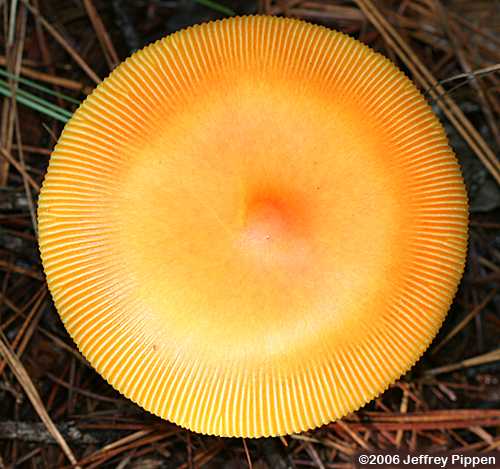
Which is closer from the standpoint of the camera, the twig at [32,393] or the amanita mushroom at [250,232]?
the amanita mushroom at [250,232]

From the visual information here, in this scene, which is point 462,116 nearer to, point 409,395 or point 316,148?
point 316,148

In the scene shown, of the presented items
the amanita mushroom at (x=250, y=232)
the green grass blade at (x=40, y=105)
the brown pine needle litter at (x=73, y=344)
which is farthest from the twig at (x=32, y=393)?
the green grass blade at (x=40, y=105)

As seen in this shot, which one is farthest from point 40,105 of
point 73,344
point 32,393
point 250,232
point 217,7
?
point 250,232

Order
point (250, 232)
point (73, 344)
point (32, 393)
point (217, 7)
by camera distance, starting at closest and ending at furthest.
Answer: point (250, 232), point (32, 393), point (73, 344), point (217, 7)

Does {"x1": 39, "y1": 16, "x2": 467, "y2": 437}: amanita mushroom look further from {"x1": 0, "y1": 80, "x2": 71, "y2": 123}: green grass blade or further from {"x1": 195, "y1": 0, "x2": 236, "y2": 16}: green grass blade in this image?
{"x1": 195, "y1": 0, "x2": 236, "y2": 16}: green grass blade

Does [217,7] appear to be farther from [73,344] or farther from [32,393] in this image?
[32,393]

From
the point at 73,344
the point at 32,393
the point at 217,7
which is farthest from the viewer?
the point at 217,7

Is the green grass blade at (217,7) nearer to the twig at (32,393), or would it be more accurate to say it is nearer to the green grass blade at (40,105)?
the green grass blade at (40,105)

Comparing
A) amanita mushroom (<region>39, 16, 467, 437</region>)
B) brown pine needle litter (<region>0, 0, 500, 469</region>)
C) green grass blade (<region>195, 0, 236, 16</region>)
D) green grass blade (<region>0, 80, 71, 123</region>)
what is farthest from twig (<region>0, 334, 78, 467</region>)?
green grass blade (<region>195, 0, 236, 16</region>)
